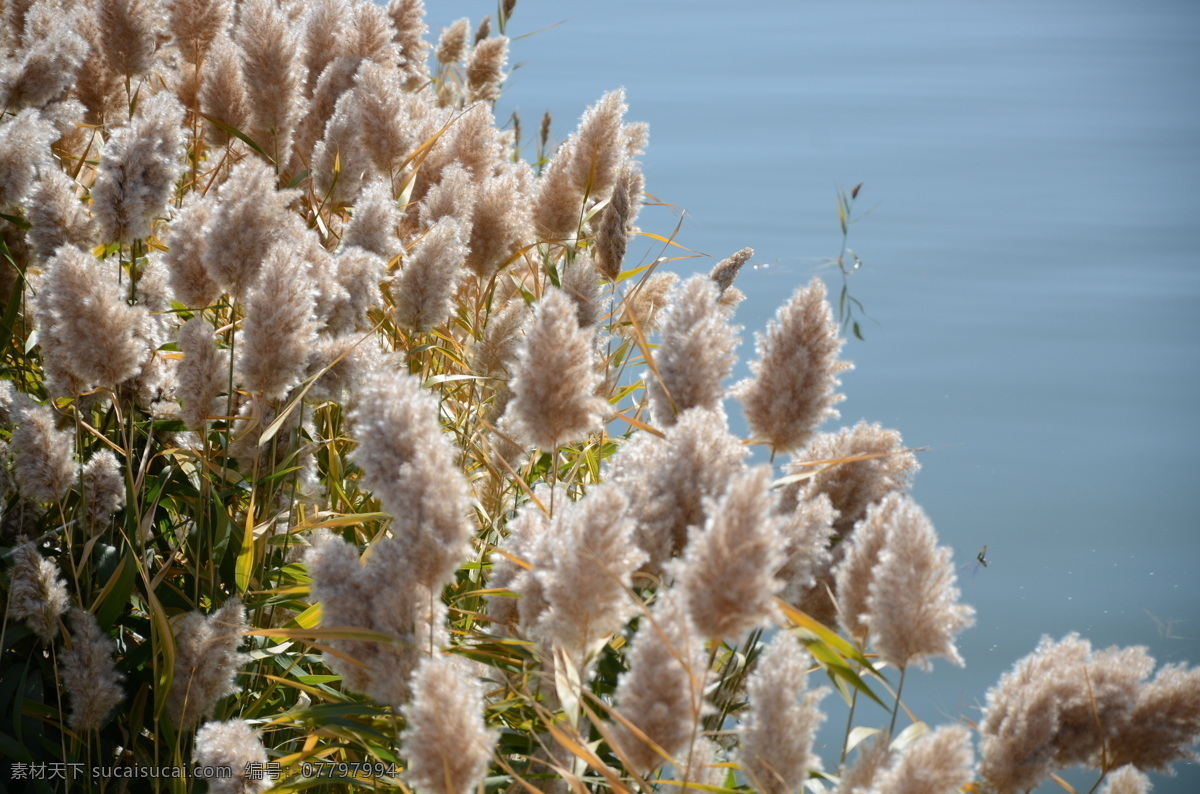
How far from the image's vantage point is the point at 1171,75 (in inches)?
221

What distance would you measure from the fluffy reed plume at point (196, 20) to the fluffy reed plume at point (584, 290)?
3.18 ft

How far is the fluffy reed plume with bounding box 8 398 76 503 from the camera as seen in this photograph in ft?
4.46

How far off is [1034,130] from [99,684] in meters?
4.96

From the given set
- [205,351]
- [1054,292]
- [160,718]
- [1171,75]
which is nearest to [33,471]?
[205,351]

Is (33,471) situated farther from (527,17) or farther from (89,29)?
(527,17)

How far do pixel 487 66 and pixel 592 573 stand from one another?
2.60 metres

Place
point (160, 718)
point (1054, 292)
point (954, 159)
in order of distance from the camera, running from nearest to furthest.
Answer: point (160, 718)
point (1054, 292)
point (954, 159)

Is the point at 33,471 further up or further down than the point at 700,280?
further down

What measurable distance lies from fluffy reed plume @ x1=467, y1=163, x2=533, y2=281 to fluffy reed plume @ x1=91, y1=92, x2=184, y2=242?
1.78 feet

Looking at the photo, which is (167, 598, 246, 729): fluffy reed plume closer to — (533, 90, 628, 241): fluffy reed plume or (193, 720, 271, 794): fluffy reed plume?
(193, 720, 271, 794): fluffy reed plume

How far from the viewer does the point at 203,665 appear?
4.31ft

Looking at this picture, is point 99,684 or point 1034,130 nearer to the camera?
point 99,684

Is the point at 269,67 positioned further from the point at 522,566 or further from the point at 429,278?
the point at 522,566

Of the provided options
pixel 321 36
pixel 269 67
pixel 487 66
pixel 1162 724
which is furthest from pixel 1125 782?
pixel 487 66
